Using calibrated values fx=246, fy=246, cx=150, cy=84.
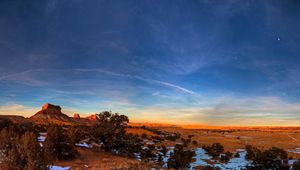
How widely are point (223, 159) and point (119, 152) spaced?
1259 centimetres

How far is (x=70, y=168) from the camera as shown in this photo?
17375 millimetres

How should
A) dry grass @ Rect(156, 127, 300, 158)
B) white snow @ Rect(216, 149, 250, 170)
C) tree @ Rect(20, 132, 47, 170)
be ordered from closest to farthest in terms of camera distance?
1. tree @ Rect(20, 132, 47, 170)
2. white snow @ Rect(216, 149, 250, 170)
3. dry grass @ Rect(156, 127, 300, 158)

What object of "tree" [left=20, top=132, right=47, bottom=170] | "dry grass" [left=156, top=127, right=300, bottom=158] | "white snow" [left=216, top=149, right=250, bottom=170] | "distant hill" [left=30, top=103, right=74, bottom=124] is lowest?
"white snow" [left=216, top=149, right=250, bottom=170]

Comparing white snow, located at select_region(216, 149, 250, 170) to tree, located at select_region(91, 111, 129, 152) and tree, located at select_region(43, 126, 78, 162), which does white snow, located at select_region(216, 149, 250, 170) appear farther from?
tree, located at select_region(43, 126, 78, 162)

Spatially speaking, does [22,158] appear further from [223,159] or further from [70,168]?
[223,159]

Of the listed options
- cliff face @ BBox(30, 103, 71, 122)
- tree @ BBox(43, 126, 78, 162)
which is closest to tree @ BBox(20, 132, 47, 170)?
tree @ BBox(43, 126, 78, 162)

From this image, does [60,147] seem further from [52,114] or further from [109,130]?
Result: [52,114]

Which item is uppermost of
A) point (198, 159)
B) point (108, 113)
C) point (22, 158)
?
point (108, 113)

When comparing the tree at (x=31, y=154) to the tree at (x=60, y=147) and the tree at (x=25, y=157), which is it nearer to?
the tree at (x=25, y=157)

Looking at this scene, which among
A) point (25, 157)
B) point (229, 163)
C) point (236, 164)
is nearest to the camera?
point (25, 157)

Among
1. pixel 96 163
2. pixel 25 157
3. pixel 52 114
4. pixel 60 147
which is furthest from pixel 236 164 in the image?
pixel 52 114

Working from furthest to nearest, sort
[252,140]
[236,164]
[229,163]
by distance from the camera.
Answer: [252,140] → [229,163] → [236,164]

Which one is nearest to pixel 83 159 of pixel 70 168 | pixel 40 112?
pixel 70 168

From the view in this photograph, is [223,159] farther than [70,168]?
Yes
